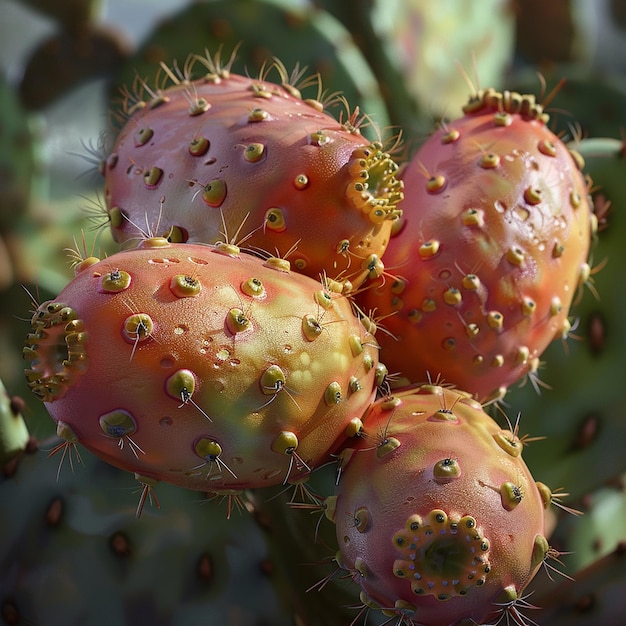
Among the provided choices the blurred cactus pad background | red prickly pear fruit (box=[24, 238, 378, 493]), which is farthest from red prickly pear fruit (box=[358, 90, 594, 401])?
red prickly pear fruit (box=[24, 238, 378, 493])

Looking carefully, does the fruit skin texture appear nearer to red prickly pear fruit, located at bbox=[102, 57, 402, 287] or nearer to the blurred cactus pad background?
the blurred cactus pad background

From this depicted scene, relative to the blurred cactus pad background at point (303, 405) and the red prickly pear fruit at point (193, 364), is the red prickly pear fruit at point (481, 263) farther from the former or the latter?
the red prickly pear fruit at point (193, 364)

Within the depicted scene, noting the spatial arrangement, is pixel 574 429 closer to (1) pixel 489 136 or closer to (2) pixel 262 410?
(1) pixel 489 136

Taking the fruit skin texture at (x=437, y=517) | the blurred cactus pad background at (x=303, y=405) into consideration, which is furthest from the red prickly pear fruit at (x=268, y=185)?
the fruit skin texture at (x=437, y=517)

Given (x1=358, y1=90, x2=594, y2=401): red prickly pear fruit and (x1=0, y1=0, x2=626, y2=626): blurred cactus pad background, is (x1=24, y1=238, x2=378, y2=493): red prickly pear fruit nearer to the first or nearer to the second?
(x1=0, y1=0, x2=626, y2=626): blurred cactus pad background

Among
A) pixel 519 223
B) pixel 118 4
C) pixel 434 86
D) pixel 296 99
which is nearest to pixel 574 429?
pixel 519 223

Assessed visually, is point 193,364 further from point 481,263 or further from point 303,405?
point 481,263

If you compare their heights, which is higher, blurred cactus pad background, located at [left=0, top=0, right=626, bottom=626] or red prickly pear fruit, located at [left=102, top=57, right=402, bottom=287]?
red prickly pear fruit, located at [left=102, top=57, right=402, bottom=287]

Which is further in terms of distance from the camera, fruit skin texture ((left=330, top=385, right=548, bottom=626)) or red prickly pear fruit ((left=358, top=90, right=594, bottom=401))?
red prickly pear fruit ((left=358, top=90, right=594, bottom=401))
